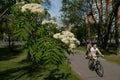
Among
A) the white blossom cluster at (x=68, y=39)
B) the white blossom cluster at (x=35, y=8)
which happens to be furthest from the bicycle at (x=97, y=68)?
the white blossom cluster at (x=35, y=8)

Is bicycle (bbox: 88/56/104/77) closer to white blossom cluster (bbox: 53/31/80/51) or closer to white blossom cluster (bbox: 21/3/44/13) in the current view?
white blossom cluster (bbox: 53/31/80/51)

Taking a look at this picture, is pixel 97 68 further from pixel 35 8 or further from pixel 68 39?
pixel 35 8

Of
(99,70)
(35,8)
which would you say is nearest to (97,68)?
(99,70)

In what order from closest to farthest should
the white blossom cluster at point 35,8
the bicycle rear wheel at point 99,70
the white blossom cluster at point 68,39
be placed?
1. the white blossom cluster at point 35,8
2. the white blossom cluster at point 68,39
3. the bicycle rear wheel at point 99,70

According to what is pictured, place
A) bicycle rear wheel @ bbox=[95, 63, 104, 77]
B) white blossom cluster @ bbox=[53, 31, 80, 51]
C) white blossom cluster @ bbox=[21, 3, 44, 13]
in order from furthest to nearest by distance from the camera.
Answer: bicycle rear wheel @ bbox=[95, 63, 104, 77]
white blossom cluster @ bbox=[53, 31, 80, 51]
white blossom cluster @ bbox=[21, 3, 44, 13]

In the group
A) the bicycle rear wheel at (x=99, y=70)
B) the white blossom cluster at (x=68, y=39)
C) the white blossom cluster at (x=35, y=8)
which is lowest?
the bicycle rear wheel at (x=99, y=70)

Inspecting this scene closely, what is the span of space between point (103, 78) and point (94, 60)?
8.06 ft

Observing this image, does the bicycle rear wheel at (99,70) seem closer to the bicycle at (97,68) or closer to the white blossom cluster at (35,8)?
the bicycle at (97,68)

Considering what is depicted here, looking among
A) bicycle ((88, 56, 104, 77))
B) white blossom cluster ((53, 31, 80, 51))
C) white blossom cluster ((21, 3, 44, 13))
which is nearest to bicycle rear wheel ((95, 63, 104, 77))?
bicycle ((88, 56, 104, 77))

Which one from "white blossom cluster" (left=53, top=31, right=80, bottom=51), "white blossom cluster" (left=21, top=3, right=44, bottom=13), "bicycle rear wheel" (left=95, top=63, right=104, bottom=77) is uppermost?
"white blossom cluster" (left=21, top=3, right=44, bottom=13)

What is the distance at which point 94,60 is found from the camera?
66.1 ft

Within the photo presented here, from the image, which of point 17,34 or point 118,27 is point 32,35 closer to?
point 17,34

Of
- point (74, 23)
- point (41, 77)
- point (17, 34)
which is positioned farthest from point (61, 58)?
point (74, 23)

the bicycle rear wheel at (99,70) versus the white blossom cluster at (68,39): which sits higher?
the white blossom cluster at (68,39)
